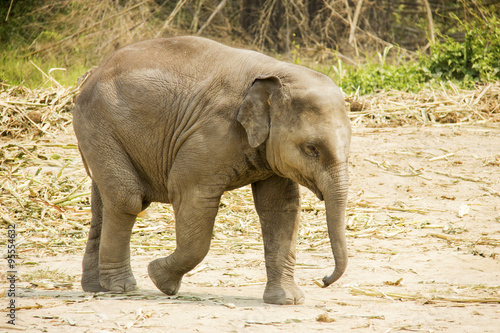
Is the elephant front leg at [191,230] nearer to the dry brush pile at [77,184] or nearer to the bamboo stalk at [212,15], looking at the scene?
the dry brush pile at [77,184]

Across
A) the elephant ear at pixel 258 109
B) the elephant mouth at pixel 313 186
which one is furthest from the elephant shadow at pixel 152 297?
the elephant ear at pixel 258 109

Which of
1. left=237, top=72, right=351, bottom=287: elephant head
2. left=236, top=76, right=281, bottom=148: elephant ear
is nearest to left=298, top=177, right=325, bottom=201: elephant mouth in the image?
left=237, top=72, right=351, bottom=287: elephant head

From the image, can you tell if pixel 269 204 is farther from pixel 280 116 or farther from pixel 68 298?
pixel 68 298

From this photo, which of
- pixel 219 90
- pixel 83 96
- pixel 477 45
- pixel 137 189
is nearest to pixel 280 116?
pixel 219 90

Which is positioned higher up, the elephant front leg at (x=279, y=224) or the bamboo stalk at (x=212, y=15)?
the bamboo stalk at (x=212, y=15)

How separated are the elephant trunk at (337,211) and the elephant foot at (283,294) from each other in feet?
1.90

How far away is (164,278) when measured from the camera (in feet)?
15.6

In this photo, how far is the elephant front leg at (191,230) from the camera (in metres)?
4.54

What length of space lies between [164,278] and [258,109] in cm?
135

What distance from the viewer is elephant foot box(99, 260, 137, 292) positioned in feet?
16.4

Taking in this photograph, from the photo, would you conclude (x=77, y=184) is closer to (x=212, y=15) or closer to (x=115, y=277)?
(x=115, y=277)

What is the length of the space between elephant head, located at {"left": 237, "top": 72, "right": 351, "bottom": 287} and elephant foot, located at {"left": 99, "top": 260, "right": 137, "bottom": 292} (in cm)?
141

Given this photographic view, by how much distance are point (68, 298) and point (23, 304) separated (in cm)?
34

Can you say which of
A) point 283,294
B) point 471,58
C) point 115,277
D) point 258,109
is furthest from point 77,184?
point 471,58
